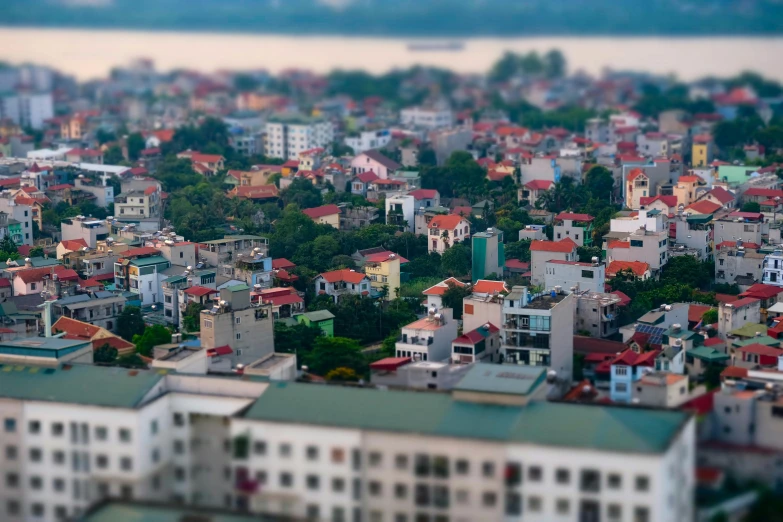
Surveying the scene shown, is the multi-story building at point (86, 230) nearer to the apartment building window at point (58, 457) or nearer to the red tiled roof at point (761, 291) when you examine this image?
the red tiled roof at point (761, 291)

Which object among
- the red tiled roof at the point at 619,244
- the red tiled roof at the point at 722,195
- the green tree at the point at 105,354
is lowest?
the green tree at the point at 105,354

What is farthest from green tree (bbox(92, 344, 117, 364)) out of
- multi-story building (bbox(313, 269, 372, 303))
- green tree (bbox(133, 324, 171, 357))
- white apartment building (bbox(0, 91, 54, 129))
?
white apartment building (bbox(0, 91, 54, 129))

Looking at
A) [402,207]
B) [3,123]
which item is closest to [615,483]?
[402,207]

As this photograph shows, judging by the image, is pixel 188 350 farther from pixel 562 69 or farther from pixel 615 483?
pixel 562 69

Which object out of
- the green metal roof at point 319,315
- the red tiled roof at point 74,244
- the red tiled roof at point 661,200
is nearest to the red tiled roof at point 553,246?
the green metal roof at point 319,315

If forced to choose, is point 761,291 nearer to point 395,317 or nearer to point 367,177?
point 395,317

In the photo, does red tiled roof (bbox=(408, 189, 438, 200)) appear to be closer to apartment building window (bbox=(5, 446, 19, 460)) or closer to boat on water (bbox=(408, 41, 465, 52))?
apartment building window (bbox=(5, 446, 19, 460))
